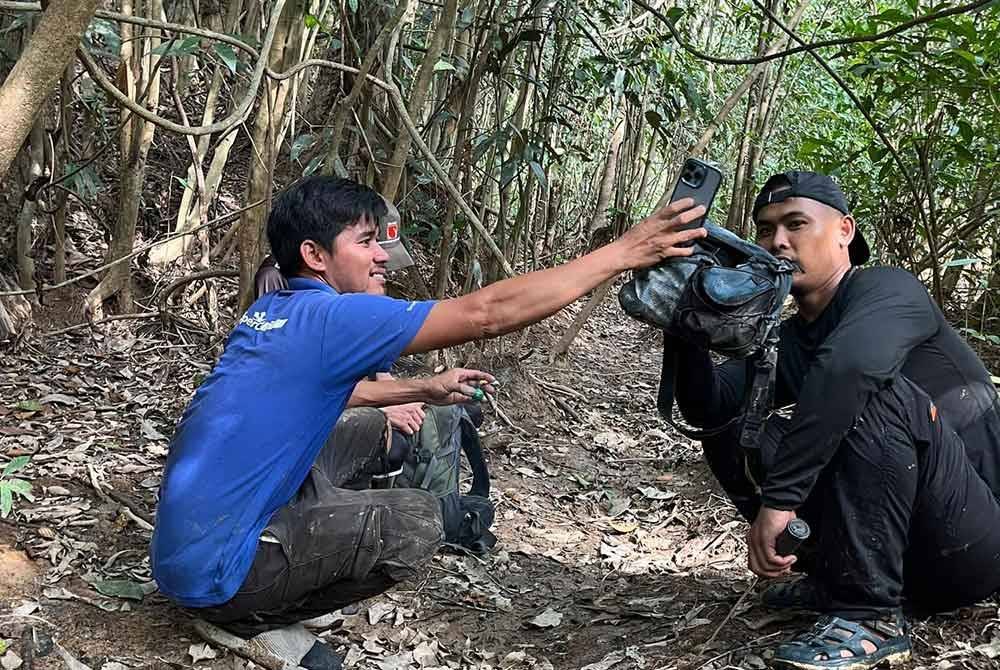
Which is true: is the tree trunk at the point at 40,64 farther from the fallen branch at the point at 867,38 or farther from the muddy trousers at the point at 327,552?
the fallen branch at the point at 867,38

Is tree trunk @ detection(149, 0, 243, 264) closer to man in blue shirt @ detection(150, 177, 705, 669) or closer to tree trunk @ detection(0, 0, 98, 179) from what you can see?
man in blue shirt @ detection(150, 177, 705, 669)

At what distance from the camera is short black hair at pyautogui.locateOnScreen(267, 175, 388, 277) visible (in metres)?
2.46

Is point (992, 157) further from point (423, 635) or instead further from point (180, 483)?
point (180, 483)

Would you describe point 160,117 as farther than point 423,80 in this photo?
No

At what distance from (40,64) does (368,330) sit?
0.90 metres

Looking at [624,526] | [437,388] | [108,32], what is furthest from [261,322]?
[108,32]

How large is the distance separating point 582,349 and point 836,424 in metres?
5.58

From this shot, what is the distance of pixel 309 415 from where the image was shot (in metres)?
2.28

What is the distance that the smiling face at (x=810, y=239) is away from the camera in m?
2.53

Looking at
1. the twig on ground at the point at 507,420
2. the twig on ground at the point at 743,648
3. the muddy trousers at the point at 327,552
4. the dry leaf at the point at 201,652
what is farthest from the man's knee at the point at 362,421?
the twig on ground at the point at 507,420

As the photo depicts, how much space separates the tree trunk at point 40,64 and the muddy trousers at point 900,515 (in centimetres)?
198

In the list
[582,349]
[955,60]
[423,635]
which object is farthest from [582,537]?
[582,349]

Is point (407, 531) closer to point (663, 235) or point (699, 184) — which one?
point (663, 235)

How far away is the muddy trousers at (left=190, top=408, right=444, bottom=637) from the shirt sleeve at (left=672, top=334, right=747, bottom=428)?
783 mm
